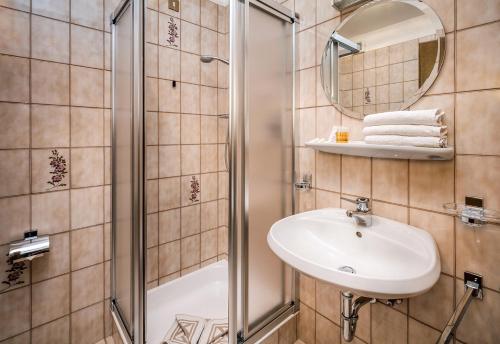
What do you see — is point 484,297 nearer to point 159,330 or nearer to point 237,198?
point 237,198

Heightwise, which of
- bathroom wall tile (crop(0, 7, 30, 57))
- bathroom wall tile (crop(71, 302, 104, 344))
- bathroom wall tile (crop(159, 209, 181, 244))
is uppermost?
bathroom wall tile (crop(0, 7, 30, 57))

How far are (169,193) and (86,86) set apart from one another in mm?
886

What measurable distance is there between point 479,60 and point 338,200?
762 millimetres

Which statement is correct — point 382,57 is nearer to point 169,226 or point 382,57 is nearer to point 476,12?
point 476,12

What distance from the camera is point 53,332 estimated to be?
1.42 meters

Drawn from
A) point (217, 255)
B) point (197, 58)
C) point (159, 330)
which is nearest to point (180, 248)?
point (217, 255)

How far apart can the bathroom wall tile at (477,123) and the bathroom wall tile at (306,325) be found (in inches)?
44.1

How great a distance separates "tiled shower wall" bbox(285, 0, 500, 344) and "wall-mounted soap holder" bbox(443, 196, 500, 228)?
2 centimetres

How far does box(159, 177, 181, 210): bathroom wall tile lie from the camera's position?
6.25ft

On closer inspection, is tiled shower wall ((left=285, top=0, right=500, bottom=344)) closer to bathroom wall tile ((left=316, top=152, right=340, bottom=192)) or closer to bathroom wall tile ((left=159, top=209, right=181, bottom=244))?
bathroom wall tile ((left=316, top=152, right=340, bottom=192))

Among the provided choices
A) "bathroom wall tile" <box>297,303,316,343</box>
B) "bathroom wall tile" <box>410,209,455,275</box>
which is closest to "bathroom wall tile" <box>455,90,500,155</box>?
"bathroom wall tile" <box>410,209,455,275</box>

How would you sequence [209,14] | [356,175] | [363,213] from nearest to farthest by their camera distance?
1. [363,213]
2. [356,175]
3. [209,14]

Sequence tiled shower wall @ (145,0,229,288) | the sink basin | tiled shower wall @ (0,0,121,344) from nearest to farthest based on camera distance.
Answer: the sink basin
tiled shower wall @ (0,0,121,344)
tiled shower wall @ (145,0,229,288)

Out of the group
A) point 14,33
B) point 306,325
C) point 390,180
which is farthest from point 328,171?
point 14,33
